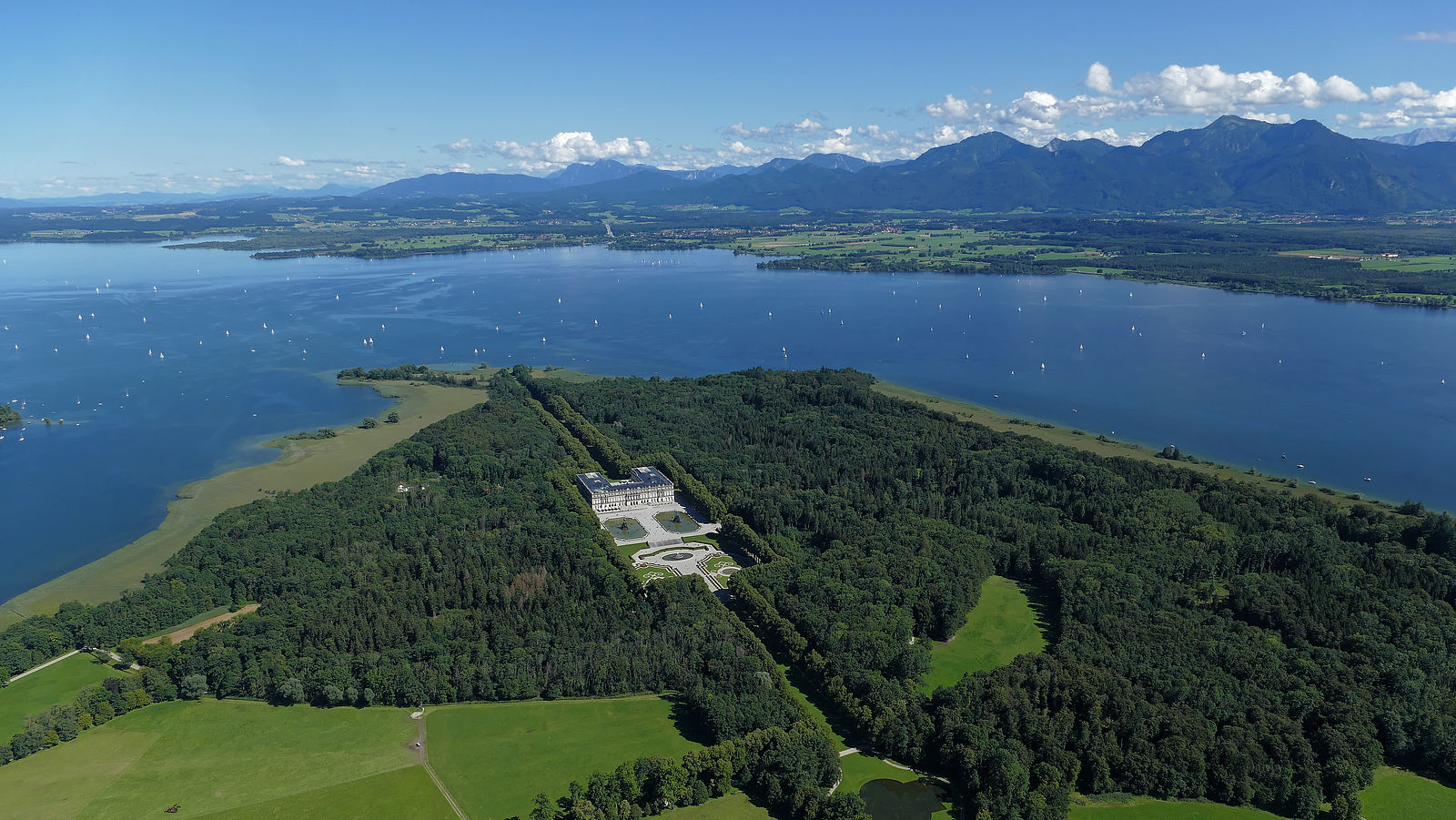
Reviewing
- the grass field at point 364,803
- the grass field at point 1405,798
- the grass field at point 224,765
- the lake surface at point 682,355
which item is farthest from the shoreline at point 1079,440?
the grass field at point 224,765

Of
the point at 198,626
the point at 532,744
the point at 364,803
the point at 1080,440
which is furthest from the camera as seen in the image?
the point at 1080,440

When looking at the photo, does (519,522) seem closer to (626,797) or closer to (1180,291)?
(626,797)

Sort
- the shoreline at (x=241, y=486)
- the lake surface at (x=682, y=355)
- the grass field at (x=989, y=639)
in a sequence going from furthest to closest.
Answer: the lake surface at (x=682, y=355) < the shoreline at (x=241, y=486) < the grass field at (x=989, y=639)

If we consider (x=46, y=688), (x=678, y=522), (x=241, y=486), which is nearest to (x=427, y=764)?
(x=46, y=688)

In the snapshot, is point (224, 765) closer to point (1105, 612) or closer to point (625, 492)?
point (625, 492)

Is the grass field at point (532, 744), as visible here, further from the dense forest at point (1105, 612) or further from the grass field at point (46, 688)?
the grass field at point (46, 688)

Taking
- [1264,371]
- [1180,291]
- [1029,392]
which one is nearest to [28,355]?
[1029,392]
